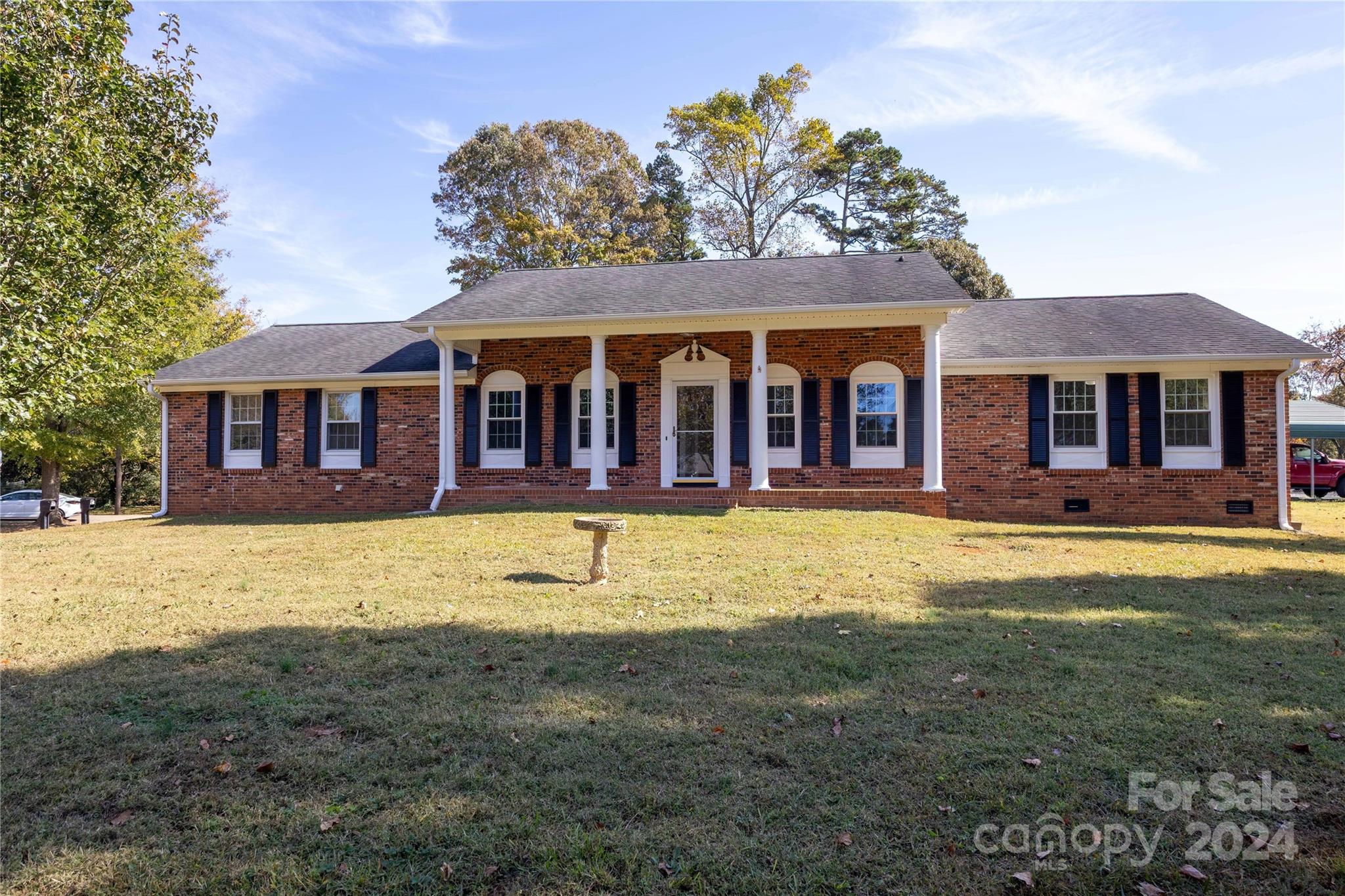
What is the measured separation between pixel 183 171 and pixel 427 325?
178 inches

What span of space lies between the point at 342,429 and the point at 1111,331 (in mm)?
16028

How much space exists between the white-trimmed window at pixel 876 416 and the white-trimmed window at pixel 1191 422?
4.86 meters

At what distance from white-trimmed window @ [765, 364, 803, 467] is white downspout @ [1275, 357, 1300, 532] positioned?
8.48 meters

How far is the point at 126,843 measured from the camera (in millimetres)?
2854

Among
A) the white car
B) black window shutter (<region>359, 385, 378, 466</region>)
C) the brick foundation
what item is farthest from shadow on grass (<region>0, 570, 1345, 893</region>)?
the white car

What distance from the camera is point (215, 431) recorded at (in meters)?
A: 16.9

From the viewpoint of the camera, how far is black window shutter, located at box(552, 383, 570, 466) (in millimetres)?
15531

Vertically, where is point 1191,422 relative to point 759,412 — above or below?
below

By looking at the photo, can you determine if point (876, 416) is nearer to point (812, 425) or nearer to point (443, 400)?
point (812, 425)

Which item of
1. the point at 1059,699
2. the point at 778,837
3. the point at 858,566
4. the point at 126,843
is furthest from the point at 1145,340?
the point at 126,843

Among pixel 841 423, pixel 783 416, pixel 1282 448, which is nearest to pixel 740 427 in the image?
pixel 783 416

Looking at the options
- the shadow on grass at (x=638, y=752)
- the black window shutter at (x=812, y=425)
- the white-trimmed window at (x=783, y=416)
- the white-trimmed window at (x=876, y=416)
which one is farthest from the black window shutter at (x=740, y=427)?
the shadow on grass at (x=638, y=752)

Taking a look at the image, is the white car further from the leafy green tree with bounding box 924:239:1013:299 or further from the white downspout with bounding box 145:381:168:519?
the leafy green tree with bounding box 924:239:1013:299

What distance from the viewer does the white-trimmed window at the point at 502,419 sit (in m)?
15.9
